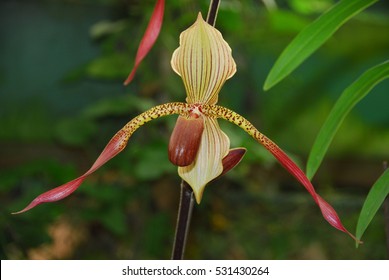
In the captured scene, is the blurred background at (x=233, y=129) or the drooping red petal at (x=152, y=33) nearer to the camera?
the drooping red petal at (x=152, y=33)

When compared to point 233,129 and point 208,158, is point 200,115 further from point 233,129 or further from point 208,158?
point 233,129

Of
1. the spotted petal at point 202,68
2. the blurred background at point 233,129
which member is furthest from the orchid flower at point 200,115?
the blurred background at point 233,129

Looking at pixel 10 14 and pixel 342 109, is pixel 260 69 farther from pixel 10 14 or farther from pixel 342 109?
pixel 342 109

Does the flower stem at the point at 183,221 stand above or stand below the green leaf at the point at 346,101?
below

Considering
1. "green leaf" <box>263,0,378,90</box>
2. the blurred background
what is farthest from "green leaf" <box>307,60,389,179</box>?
the blurred background

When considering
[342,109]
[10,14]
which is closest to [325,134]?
[342,109]

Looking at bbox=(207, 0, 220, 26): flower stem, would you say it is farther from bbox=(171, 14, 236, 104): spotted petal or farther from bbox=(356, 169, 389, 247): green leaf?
bbox=(356, 169, 389, 247): green leaf

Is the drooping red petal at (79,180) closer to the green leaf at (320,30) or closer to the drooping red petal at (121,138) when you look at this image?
the drooping red petal at (121,138)

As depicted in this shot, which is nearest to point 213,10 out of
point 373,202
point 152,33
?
point 152,33
